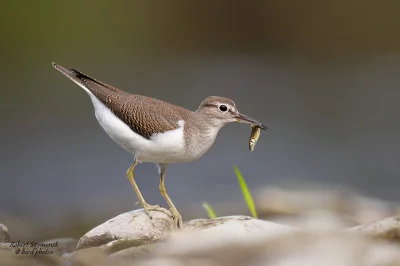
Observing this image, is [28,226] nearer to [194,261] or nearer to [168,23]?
[194,261]

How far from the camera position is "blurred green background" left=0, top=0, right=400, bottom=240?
1609 centimetres

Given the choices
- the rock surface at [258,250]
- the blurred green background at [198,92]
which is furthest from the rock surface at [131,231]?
the blurred green background at [198,92]

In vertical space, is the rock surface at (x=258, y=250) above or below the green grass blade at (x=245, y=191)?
below

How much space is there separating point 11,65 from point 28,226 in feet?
33.7

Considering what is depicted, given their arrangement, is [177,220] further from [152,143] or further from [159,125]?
[159,125]

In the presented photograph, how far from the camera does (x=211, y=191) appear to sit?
15984 millimetres

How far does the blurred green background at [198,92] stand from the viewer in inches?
633

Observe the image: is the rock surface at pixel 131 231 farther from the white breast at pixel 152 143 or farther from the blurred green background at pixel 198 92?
the blurred green background at pixel 198 92

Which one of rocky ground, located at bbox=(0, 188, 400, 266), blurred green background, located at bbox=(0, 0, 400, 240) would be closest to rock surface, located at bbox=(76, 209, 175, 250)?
rocky ground, located at bbox=(0, 188, 400, 266)

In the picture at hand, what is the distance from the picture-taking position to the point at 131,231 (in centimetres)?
884

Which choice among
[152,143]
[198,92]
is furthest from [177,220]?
[198,92]

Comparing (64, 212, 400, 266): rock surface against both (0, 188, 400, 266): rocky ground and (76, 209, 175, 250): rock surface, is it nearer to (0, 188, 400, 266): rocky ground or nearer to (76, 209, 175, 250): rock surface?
(0, 188, 400, 266): rocky ground

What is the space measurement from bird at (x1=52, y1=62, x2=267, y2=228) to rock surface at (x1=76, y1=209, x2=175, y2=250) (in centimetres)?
19

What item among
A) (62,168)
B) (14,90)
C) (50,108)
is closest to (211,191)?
(62,168)
